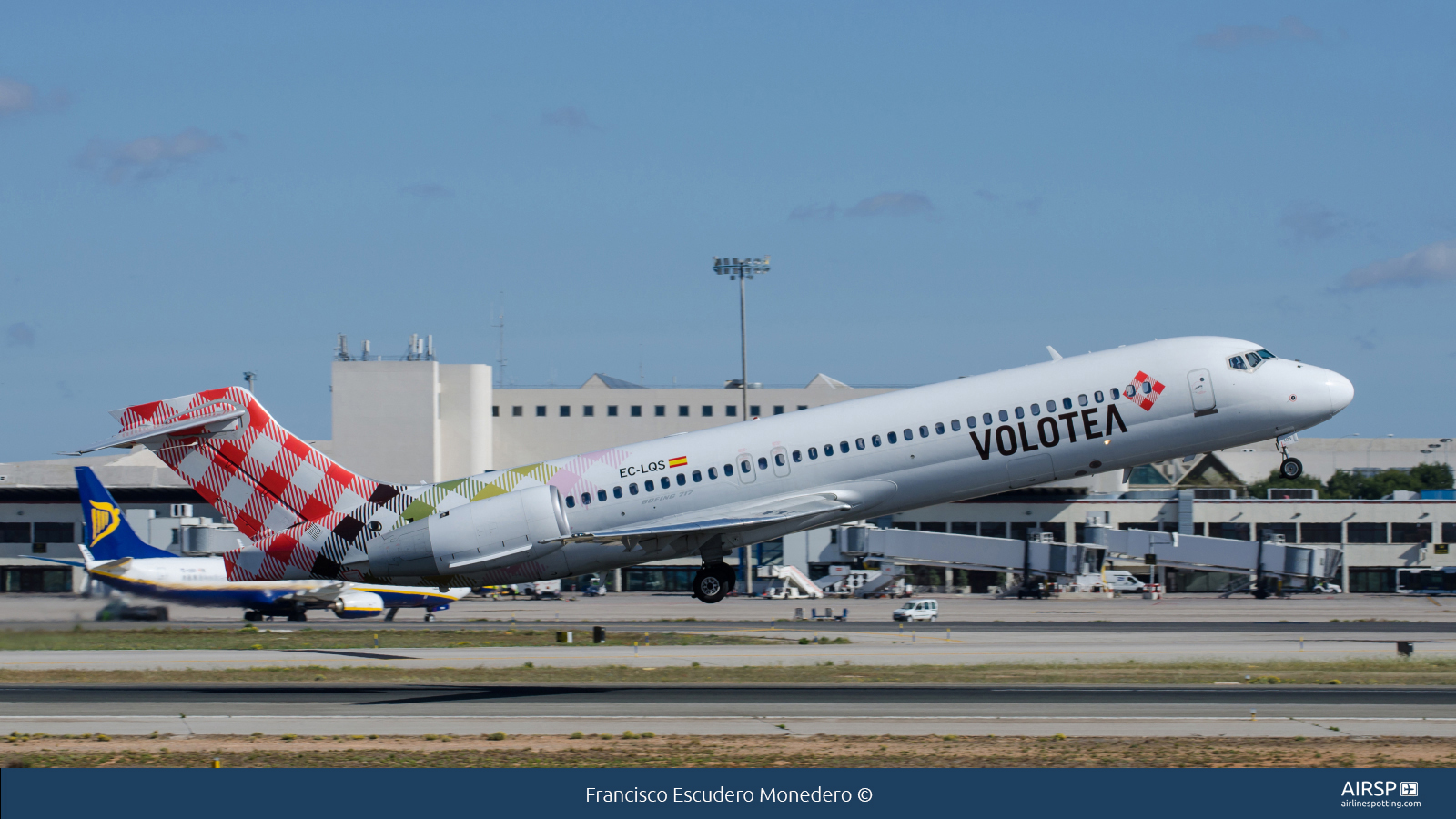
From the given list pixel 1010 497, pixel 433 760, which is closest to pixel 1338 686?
pixel 433 760

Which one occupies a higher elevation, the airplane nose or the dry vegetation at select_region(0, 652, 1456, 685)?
the airplane nose

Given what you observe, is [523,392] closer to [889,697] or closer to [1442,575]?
[1442,575]

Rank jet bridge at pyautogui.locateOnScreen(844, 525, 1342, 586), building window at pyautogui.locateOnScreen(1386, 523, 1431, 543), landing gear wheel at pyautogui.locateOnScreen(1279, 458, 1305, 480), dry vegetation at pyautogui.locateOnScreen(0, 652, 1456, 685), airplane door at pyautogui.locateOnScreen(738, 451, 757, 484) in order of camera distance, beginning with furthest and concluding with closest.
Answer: building window at pyautogui.locateOnScreen(1386, 523, 1431, 543) < jet bridge at pyautogui.locateOnScreen(844, 525, 1342, 586) < dry vegetation at pyautogui.locateOnScreen(0, 652, 1456, 685) < landing gear wheel at pyautogui.locateOnScreen(1279, 458, 1305, 480) < airplane door at pyautogui.locateOnScreen(738, 451, 757, 484)

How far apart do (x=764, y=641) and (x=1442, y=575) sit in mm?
78170

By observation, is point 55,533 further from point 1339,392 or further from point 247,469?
point 1339,392

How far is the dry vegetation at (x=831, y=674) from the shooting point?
47594mm

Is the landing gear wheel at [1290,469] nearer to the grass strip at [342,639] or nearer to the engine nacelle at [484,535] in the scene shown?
the engine nacelle at [484,535]

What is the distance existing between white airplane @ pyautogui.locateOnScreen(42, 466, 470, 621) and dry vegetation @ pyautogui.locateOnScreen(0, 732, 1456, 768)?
83.0 feet

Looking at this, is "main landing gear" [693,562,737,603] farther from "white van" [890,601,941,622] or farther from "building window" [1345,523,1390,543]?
"building window" [1345,523,1390,543]

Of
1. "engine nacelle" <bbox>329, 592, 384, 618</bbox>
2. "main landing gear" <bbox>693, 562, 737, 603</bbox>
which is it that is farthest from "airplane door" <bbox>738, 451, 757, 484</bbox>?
"engine nacelle" <bbox>329, 592, 384, 618</bbox>

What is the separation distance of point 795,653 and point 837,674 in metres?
7.91

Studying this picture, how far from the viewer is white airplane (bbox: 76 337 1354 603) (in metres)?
40.6

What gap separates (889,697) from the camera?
135ft

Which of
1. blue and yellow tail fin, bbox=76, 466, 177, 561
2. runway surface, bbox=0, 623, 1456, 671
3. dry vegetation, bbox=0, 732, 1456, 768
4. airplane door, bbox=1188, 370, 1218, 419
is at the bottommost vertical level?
runway surface, bbox=0, 623, 1456, 671
